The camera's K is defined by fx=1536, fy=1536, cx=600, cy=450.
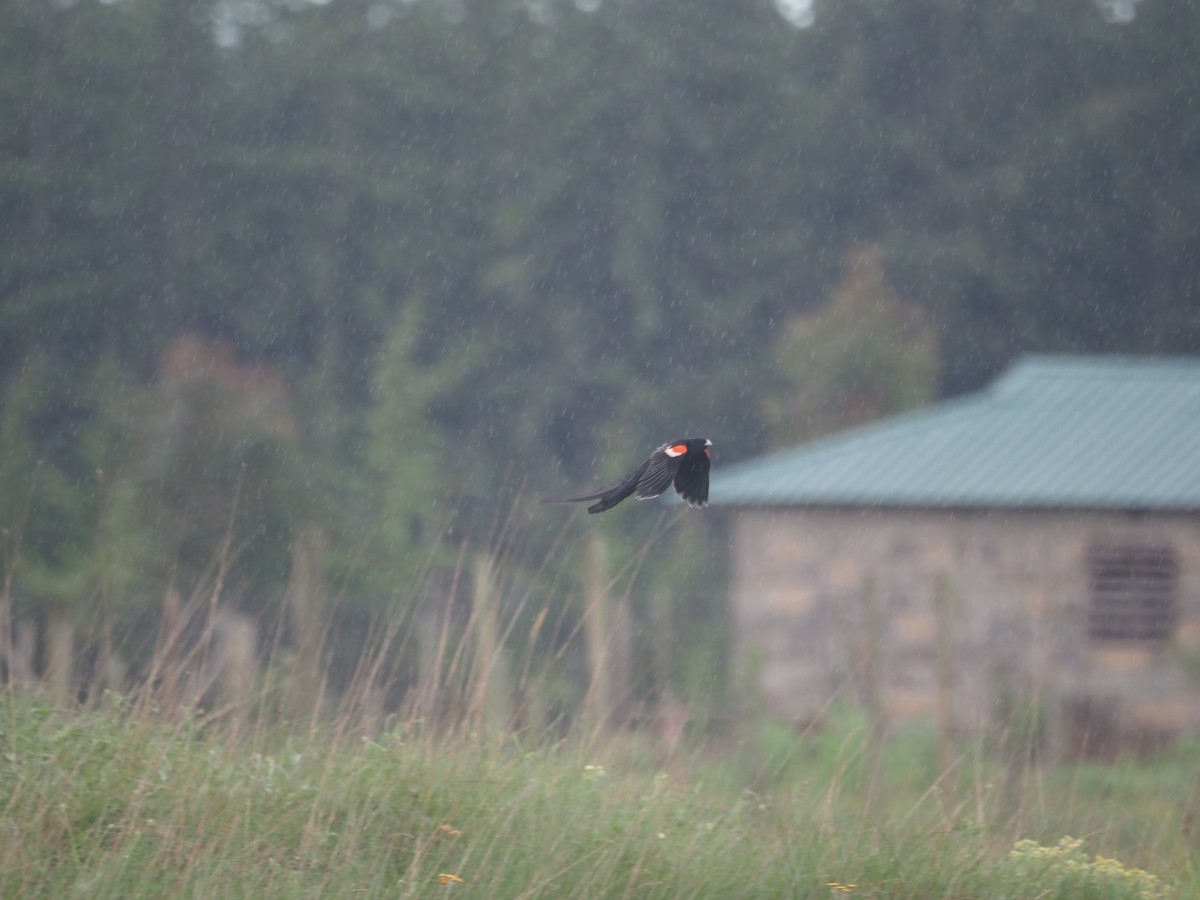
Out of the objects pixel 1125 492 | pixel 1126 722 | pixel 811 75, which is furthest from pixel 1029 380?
pixel 811 75

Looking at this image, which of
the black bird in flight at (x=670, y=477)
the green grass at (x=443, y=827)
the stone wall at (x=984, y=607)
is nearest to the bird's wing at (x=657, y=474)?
the black bird in flight at (x=670, y=477)

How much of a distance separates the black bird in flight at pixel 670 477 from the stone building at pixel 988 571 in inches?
338

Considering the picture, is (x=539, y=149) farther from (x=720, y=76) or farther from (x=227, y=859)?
(x=227, y=859)

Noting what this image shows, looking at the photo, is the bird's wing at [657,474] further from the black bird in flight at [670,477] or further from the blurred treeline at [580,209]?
the blurred treeline at [580,209]

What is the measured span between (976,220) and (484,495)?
10544mm

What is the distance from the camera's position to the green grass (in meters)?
3.81

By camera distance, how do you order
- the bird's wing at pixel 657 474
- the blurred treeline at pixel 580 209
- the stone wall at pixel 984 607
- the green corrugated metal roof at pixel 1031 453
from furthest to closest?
the blurred treeline at pixel 580 209 < the green corrugated metal roof at pixel 1031 453 < the stone wall at pixel 984 607 < the bird's wing at pixel 657 474

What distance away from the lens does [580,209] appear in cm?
2533

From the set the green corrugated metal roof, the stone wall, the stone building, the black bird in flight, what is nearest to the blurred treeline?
the green corrugated metal roof

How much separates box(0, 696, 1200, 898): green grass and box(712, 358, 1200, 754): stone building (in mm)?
7994

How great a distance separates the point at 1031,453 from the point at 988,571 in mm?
1665

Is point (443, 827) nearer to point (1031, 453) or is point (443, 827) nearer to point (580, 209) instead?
point (1031, 453)

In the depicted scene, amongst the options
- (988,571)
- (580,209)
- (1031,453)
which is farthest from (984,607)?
(580,209)

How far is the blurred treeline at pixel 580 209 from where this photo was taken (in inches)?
898
